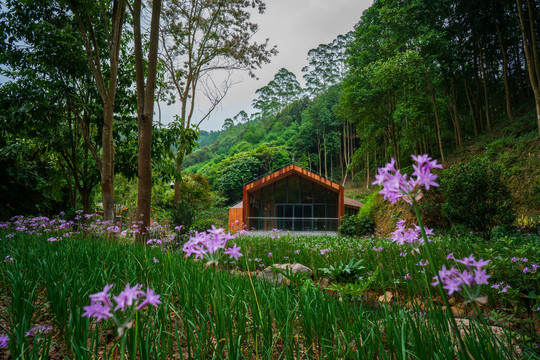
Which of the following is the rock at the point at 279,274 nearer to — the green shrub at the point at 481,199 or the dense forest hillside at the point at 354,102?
the dense forest hillside at the point at 354,102

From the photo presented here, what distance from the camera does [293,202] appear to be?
19500 millimetres

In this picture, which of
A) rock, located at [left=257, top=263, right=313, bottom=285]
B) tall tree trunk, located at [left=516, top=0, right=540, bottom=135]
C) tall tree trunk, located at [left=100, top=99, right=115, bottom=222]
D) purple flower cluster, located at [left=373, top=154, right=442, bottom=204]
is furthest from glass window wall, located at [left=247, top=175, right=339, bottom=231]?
purple flower cluster, located at [left=373, top=154, right=442, bottom=204]

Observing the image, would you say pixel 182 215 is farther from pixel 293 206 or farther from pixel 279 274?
pixel 293 206

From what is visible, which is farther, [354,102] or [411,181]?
[354,102]

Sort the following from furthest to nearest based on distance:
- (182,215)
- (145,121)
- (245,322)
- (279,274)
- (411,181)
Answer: (182,215) → (145,121) → (279,274) → (245,322) → (411,181)

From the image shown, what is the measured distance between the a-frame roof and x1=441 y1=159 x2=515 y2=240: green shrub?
38.5 feet

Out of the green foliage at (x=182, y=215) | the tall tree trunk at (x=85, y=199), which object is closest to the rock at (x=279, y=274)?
the green foliage at (x=182, y=215)

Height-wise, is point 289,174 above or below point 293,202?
above

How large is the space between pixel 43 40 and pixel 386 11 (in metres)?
16.3

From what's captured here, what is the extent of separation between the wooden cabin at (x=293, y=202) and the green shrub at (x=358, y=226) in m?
2.67

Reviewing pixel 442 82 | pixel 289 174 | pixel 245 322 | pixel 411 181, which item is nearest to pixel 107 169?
pixel 245 322

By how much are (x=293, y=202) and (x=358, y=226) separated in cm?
571

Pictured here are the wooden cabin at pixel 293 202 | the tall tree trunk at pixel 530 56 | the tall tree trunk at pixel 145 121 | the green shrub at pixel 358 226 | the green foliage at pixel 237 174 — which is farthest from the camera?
the green foliage at pixel 237 174

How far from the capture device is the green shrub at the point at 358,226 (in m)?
14.7
